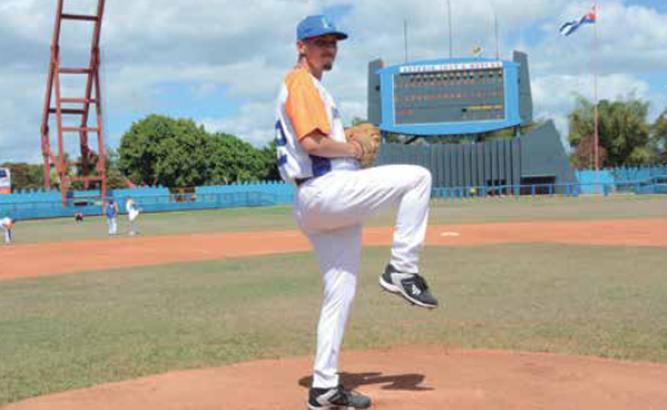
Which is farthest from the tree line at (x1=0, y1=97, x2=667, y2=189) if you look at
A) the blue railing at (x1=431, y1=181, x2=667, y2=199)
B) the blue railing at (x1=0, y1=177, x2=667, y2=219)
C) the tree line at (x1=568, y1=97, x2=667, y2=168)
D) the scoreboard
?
the scoreboard

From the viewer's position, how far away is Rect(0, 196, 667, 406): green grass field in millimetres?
6465

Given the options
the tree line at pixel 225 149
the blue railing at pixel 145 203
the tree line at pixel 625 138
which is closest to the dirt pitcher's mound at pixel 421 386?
the blue railing at pixel 145 203

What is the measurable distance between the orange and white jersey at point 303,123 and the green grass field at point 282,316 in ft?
8.18

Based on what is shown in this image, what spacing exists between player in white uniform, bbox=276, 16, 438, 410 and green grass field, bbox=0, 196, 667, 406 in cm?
198

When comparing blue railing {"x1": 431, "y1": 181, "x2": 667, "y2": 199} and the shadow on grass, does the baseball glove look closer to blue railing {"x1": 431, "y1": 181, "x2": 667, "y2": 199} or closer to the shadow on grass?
the shadow on grass

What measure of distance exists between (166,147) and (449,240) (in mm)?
57435

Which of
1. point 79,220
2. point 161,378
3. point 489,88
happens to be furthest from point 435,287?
point 489,88

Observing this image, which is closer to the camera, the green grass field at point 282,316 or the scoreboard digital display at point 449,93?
the green grass field at point 282,316

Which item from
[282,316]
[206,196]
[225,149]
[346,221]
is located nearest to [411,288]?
[346,221]

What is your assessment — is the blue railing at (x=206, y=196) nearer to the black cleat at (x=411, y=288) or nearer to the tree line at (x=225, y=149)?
the tree line at (x=225, y=149)

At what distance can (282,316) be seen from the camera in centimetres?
863

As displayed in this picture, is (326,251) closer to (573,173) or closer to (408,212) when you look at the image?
(408,212)

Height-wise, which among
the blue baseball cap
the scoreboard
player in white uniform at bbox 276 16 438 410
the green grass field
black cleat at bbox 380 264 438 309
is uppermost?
the scoreboard

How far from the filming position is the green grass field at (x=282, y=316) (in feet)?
21.2
